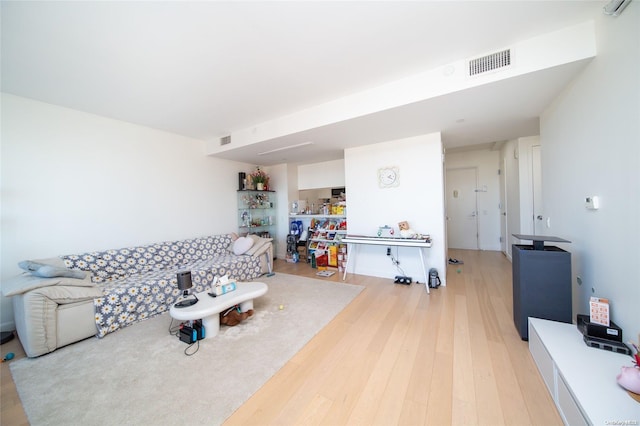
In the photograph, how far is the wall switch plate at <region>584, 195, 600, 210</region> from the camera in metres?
1.68

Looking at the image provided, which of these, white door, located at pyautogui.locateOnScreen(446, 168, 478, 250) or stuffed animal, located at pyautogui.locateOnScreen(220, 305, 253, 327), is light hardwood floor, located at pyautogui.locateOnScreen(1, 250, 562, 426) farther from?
white door, located at pyautogui.locateOnScreen(446, 168, 478, 250)

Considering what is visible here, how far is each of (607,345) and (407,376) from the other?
128cm

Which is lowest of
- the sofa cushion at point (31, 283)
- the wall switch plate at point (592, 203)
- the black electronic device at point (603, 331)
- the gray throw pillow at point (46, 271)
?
the black electronic device at point (603, 331)

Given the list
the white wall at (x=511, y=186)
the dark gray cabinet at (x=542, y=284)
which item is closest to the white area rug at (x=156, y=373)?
the dark gray cabinet at (x=542, y=284)

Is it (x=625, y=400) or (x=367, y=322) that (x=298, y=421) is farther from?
(x=625, y=400)

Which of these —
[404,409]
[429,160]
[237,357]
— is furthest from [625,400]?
[429,160]

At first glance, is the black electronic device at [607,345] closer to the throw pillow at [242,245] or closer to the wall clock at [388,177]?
the wall clock at [388,177]

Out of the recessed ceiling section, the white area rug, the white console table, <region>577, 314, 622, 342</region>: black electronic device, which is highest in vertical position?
the recessed ceiling section

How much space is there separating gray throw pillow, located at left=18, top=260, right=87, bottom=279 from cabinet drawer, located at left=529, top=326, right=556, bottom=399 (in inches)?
164

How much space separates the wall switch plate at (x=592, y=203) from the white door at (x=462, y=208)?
420 centimetres

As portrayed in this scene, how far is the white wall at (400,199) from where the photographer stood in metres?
3.44

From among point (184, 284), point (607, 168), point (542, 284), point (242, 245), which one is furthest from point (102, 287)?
point (607, 168)

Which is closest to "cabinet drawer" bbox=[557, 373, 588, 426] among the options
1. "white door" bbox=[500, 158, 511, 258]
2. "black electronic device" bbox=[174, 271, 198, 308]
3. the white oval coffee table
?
the white oval coffee table

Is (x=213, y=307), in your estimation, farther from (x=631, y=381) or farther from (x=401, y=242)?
(x=631, y=381)
